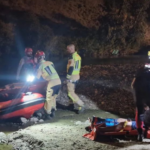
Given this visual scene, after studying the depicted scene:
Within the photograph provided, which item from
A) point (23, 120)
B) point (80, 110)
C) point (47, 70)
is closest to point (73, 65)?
point (47, 70)

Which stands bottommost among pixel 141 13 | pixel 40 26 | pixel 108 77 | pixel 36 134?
pixel 36 134

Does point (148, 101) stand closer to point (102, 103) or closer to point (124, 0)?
point (102, 103)

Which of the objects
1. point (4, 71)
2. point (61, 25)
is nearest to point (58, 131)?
point (4, 71)

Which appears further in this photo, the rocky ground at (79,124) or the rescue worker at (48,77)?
the rescue worker at (48,77)

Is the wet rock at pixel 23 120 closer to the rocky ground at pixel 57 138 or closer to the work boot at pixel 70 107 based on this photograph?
the rocky ground at pixel 57 138

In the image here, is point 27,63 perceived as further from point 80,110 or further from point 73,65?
point 80,110

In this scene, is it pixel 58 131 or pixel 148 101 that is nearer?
pixel 148 101

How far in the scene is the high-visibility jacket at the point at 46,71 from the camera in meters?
7.36

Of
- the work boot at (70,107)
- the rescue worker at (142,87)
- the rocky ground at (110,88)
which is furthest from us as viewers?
the rocky ground at (110,88)

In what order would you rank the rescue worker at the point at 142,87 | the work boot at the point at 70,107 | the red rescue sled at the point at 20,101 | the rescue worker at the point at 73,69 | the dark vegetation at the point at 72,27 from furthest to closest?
the dark vegetation at the point at 72,27 < the work boot at the point at 70,107 < the rescue worker at the point at 73,69 < the red rescue sled at the point at 20,101 < the rescue worker at the point at 142,87

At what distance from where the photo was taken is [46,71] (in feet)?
24.4

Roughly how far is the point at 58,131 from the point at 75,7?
2870 centimetres

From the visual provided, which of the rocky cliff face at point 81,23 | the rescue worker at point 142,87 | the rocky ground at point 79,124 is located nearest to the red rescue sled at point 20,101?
the rocky ground at point 79,124

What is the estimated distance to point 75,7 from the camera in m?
33.5
